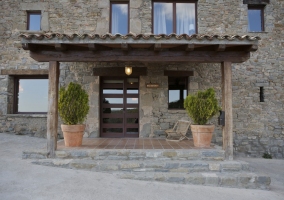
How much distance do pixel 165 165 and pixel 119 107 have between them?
310cm

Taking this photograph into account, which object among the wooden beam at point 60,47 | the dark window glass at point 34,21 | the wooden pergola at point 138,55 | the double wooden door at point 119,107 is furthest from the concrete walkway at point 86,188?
the dark window glass at point 34,21

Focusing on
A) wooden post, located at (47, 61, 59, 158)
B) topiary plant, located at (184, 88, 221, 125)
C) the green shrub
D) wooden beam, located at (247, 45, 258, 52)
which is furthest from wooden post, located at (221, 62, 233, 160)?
wooden post, located at (47, 61, 59, 158)

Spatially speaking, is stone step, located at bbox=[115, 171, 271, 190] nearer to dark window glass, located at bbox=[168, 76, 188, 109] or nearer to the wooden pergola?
the wooden pergola

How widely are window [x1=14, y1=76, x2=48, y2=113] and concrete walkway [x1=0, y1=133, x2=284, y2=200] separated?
313 cm

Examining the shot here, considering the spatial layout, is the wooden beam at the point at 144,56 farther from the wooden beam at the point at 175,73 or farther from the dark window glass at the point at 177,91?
the dark window glass at the point at 177,91

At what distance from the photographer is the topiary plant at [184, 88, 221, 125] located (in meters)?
4.67

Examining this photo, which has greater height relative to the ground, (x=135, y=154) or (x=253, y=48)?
(x=253, y=48)

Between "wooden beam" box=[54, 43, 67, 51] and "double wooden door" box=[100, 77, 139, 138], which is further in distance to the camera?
"double wooden door" box=[100, 77, 139, 138]

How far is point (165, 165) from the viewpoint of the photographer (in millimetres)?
4109

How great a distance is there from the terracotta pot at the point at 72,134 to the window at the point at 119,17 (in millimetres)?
3734

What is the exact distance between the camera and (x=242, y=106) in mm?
6770

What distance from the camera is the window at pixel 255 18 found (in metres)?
7.11

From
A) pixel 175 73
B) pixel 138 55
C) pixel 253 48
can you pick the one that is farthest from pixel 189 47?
pixel 175 73

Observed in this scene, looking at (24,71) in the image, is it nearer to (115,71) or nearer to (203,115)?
(115,71)
